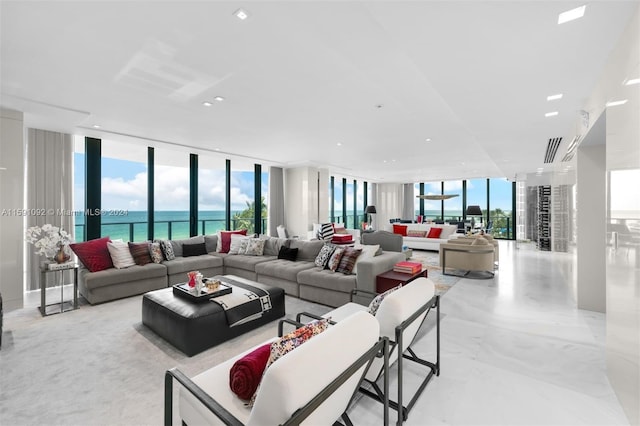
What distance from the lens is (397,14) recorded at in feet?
5.71

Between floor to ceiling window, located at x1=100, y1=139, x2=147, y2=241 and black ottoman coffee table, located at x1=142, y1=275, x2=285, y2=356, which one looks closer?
black ottoman coffee table, located at x1=142, y1=275, x2=285, y2=356

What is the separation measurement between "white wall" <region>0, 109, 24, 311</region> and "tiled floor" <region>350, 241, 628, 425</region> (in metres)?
4.74

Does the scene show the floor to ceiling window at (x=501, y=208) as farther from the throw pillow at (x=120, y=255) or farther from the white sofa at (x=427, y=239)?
the throw pillow at (x=120, y=255)

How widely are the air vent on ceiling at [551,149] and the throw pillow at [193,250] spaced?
681cm

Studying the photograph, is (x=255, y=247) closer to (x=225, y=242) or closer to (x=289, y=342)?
(x=225, y=242)

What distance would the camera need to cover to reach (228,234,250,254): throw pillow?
216 inches

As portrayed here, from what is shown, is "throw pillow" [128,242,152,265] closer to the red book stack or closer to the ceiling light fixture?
the red book stack

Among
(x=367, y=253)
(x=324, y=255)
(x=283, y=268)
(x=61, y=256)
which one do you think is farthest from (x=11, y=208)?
(x=367, y=253)

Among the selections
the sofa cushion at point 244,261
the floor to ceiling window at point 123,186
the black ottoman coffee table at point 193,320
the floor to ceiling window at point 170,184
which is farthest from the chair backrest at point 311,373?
the floor to ceiling window at point 170,184

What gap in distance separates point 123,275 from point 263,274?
6.62ft

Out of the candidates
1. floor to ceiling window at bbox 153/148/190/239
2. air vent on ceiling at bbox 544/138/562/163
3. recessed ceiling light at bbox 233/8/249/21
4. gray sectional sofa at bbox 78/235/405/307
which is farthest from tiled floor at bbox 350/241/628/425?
floor to ceiling window at bbox 153/148/190/239

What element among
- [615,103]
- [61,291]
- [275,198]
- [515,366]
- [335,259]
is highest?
[615,103]

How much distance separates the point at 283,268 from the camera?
14.4 feet

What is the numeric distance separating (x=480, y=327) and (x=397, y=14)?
3218mm
